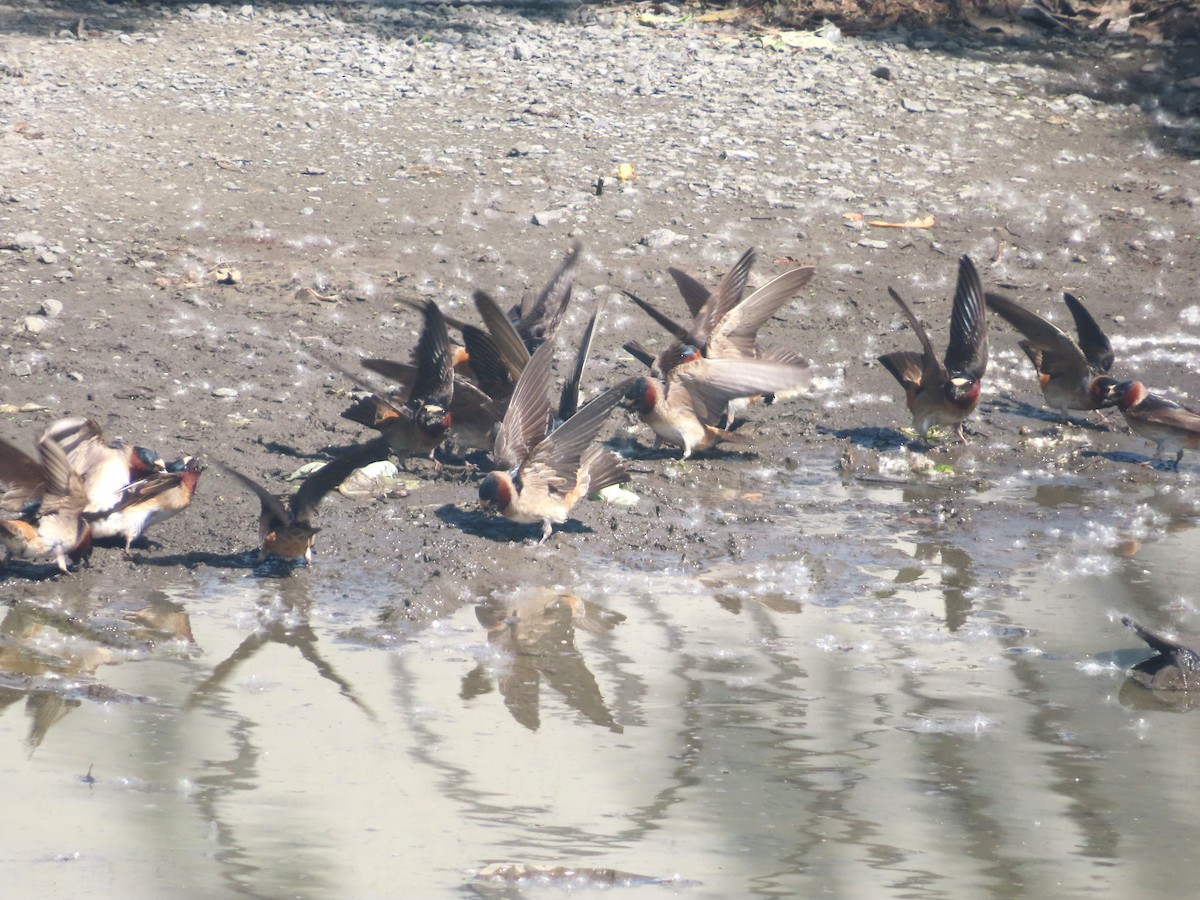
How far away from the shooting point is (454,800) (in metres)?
4.43

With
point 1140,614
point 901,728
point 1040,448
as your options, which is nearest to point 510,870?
point 901,728

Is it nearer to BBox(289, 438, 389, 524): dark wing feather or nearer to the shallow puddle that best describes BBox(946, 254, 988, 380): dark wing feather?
the shallow puddle

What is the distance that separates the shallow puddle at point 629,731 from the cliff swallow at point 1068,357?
1.86 meters

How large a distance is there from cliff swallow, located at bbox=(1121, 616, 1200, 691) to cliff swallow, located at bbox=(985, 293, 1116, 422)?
3596 millimetres

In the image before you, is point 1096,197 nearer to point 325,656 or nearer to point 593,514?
point 593,514

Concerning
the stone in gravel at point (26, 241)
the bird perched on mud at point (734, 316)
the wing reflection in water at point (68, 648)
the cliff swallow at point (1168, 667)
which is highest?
the bird perched on mud at point (734, 316)

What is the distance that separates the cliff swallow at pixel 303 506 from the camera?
6.34 m

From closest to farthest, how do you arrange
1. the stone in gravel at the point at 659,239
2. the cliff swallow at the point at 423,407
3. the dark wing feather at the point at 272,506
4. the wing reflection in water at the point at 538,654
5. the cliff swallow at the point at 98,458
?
the wing reflection in water at the point at 538,654, the dark wing feather at the point at 272,506, the cliff swallow at the point at 98,458, the cliff swallow at the point at 423,407, the stone in gravel at the point at 659,239

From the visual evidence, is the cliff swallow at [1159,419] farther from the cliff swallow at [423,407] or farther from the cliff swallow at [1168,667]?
the cliff swallow at [423,407]

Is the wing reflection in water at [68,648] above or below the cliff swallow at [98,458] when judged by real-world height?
below

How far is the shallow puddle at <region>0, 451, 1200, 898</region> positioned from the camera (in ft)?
13.4

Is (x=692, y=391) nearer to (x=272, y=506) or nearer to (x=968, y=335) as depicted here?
(x=968, y=335)

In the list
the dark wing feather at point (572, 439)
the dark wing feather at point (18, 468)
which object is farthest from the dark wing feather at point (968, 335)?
the dark wing feather at point (18, 468)

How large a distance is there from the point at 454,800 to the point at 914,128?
10.2 meters
